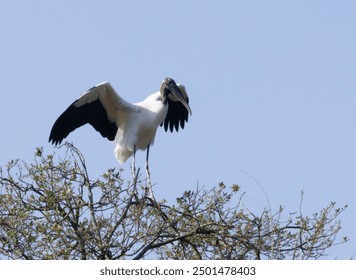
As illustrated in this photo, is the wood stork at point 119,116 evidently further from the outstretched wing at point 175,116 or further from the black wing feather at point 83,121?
the outstretched wing at point 175,116

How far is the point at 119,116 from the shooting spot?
12789 mm

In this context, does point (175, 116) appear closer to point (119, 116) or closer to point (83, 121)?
point (119, 116)

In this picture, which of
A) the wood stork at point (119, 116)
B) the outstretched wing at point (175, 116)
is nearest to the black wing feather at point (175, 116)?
the outstretched wing at point (175, 116)

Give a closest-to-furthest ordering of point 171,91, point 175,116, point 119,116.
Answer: point 119,116
point 171,91
point 175,116

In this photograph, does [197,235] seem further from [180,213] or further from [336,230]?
[336,230]

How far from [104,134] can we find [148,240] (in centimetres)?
443

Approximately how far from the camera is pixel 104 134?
1299 centimetres

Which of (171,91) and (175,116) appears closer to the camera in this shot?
(171,91)

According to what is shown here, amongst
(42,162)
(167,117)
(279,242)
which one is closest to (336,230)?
(279,242)

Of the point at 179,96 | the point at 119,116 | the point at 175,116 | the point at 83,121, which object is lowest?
the point at 83,121

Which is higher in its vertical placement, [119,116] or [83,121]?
[119,116]

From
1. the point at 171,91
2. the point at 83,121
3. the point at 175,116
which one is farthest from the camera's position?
the point at 175,116

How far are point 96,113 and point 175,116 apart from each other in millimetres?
1597

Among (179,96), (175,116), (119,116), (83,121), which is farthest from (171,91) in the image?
(83,121)
